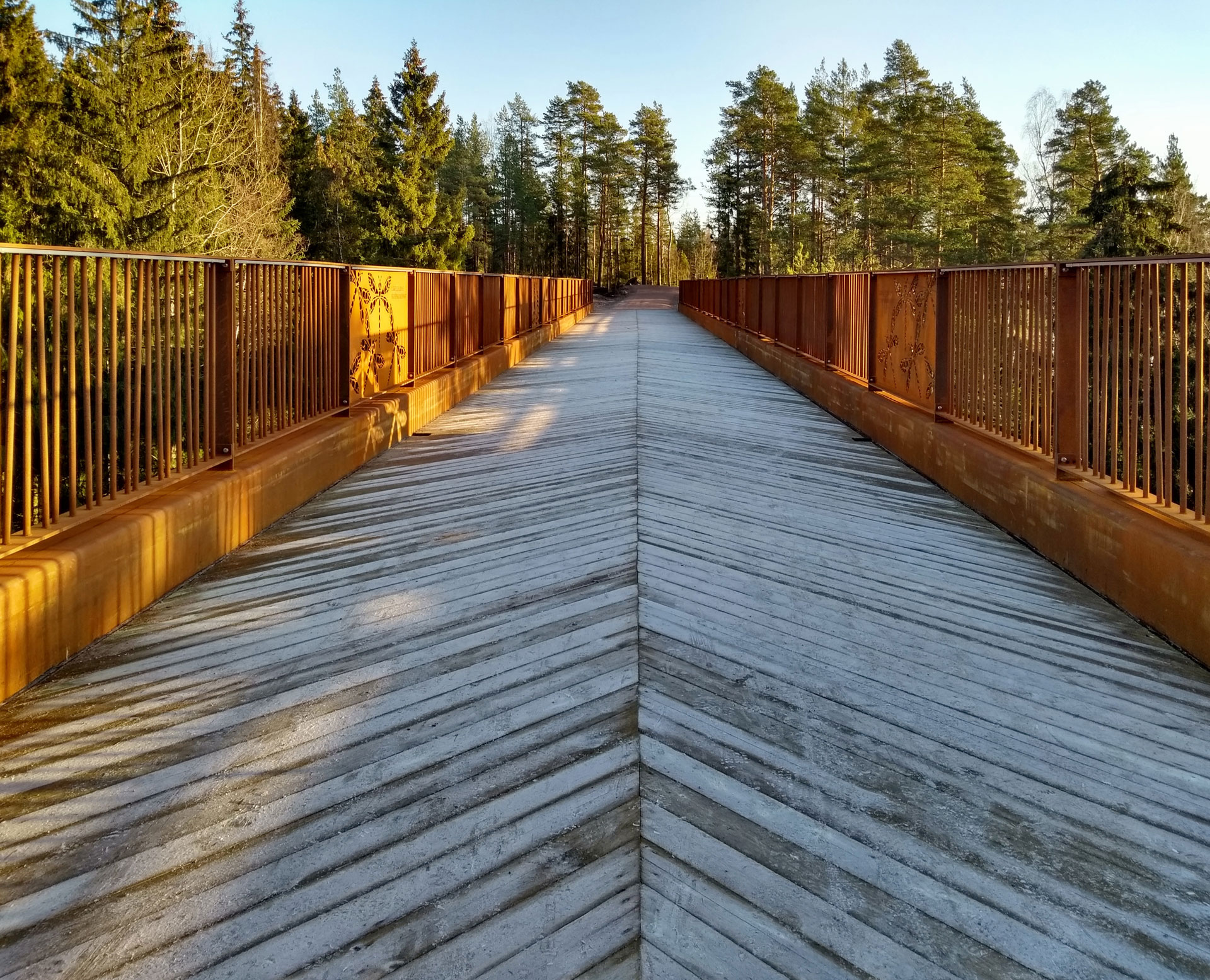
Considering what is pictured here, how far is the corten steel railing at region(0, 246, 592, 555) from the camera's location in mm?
3566

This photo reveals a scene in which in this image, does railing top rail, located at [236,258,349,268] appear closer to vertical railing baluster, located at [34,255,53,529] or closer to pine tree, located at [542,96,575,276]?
vertical railing baluster, located at [34,255,53,529]

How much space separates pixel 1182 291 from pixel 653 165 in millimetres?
81578

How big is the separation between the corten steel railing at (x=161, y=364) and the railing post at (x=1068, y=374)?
168 inches

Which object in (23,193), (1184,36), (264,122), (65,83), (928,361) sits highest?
(1184,36)

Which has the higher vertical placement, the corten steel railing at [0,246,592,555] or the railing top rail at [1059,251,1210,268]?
the railing top rail at [1059,251,1210,268]

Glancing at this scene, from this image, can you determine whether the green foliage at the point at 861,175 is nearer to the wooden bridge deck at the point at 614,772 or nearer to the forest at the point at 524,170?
the forest at the point at 524,170

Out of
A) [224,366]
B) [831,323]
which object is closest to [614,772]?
[224,366]

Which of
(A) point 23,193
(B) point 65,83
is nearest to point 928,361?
(A) point 23,193

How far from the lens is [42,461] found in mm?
3619

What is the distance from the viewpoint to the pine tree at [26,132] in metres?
27.9

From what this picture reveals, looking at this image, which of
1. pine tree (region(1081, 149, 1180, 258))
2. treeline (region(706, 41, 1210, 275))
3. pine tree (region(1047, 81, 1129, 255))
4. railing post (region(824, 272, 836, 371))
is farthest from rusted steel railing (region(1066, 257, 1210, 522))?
pine tree (region(1047, 81, 1129, 255))

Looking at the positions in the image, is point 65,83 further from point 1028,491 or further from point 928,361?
point 1028,491

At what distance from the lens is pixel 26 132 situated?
97.3ft

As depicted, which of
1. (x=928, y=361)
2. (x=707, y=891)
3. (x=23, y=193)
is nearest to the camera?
(x=707, y=891)
